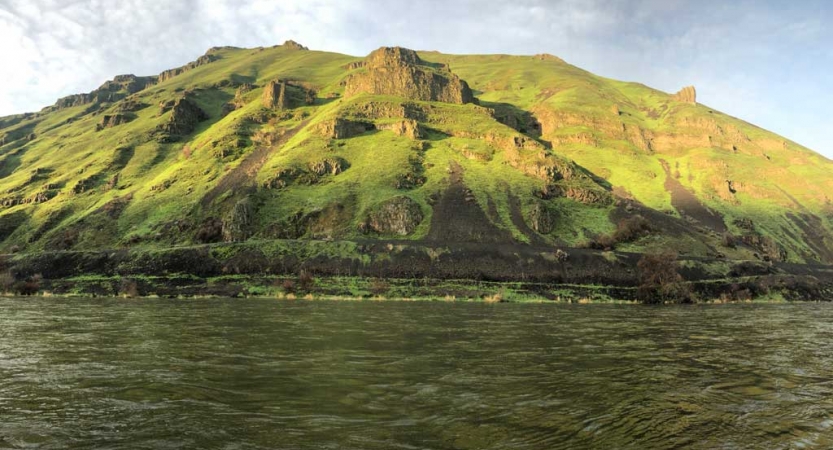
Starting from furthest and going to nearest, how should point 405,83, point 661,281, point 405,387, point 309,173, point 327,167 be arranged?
1. point 405,83
2. point 327,167
3. point 309,173
4. point 661,281
5. point 405,387

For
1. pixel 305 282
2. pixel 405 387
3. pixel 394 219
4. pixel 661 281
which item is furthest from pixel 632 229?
pixel 405 387

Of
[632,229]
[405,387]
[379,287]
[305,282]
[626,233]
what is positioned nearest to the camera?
[405,387]

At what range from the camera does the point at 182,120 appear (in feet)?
563

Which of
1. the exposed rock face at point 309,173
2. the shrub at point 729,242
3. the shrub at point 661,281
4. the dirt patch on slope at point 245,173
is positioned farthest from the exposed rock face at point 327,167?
the shrub at point 729,242

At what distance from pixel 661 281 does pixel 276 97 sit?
152 m

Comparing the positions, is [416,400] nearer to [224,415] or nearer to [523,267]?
[224,415]

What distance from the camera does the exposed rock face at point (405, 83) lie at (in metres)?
169

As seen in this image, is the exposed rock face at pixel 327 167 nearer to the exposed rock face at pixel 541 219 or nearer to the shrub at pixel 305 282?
the exposed rock face at pixel 541 219

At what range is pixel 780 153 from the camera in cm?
18612

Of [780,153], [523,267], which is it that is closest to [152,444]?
[523,267]

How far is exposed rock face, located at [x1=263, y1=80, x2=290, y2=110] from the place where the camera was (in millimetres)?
172250

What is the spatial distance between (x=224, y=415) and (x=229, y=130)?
157029 mm

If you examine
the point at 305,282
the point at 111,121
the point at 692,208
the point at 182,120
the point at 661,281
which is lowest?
the point at 305,282

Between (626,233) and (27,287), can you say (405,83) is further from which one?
(27,287)
